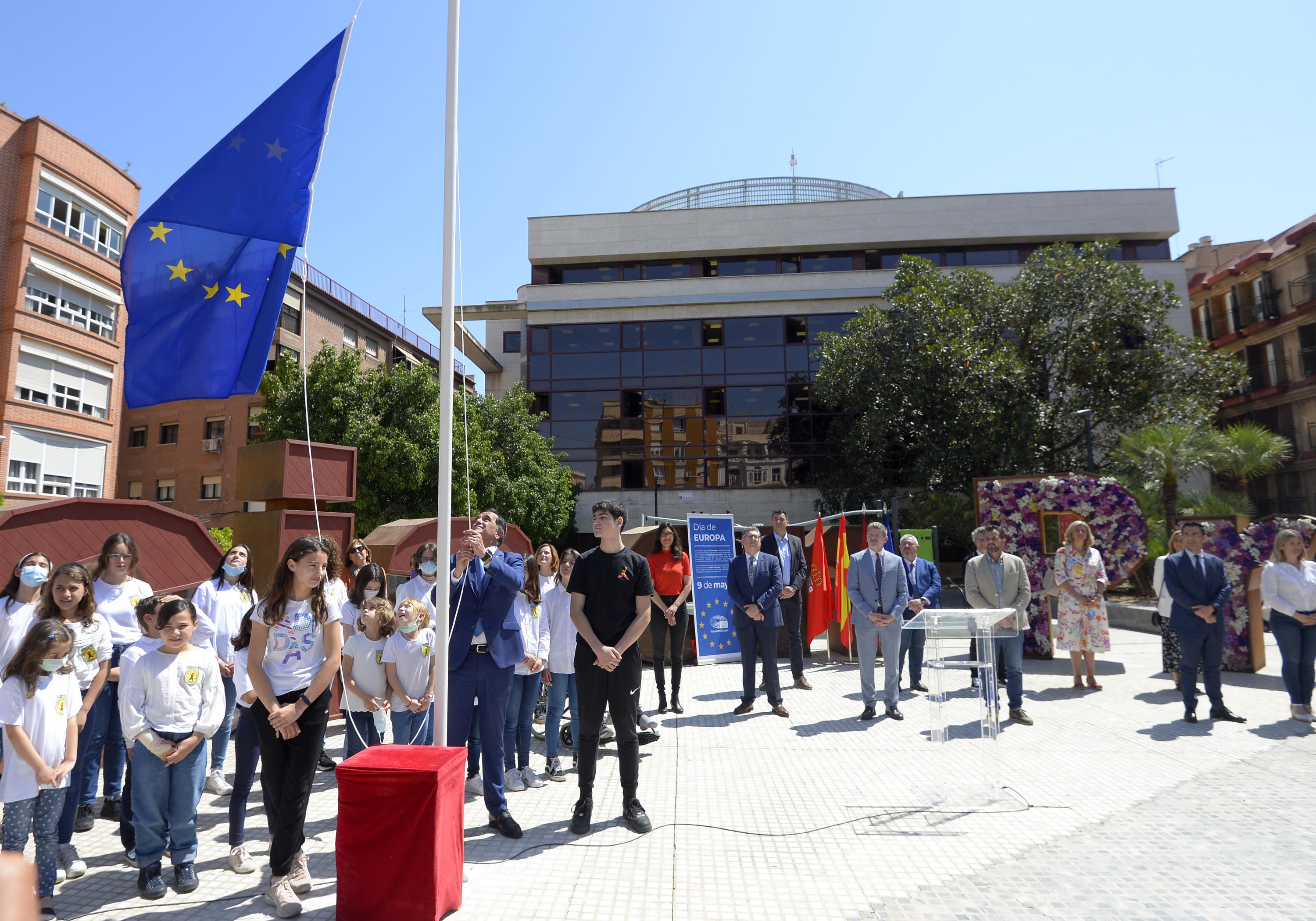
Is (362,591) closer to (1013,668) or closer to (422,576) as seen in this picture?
(422,576)

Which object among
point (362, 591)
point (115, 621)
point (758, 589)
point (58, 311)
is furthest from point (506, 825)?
point (58, 311)

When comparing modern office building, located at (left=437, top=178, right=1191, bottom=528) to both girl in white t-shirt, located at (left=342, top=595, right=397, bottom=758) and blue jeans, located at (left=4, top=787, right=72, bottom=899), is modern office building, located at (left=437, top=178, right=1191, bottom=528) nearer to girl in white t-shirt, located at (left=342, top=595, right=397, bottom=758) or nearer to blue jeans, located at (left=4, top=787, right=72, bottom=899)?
girl in white t-shirt, located at (left=342, top=595, right=397, bottom=758)

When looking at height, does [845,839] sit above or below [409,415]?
below

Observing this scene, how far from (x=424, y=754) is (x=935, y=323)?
2389 centimetres

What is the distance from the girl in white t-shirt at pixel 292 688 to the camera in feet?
12.2

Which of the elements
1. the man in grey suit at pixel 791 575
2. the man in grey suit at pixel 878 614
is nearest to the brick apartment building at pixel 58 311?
the man in grey suit at pixel 791 575

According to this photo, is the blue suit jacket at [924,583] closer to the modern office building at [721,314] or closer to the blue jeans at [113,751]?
the blue jeans at [113,751]

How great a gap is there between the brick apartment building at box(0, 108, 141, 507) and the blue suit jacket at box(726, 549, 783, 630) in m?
25.8

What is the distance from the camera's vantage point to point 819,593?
12.3 metres

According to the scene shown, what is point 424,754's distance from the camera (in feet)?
11.9

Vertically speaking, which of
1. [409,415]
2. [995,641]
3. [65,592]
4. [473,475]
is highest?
[409,415]

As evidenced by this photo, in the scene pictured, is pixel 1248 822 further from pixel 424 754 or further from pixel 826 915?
pixel 424 754

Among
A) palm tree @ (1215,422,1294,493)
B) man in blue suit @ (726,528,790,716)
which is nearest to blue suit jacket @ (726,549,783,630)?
man in blue suit @ (726,528,790,716)

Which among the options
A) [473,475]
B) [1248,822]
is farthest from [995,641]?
[473,475]
